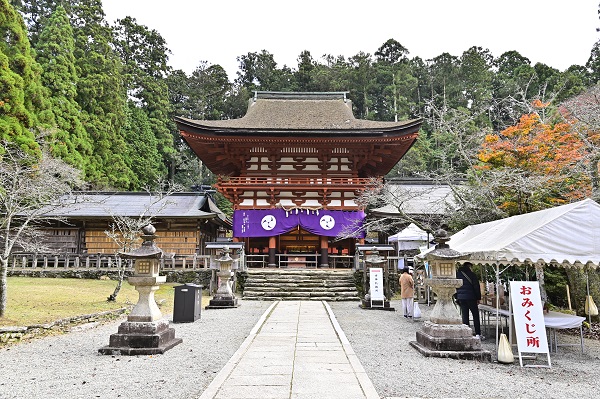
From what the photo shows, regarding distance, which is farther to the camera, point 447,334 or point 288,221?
point 288,221

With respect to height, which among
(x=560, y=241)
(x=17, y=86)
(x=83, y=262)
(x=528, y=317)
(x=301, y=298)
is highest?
(x=17, y=86)

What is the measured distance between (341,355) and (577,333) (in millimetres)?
6199

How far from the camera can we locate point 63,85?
25.9m

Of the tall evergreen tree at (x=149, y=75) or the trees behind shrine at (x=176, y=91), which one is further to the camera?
the tall evergreen tree at (x=149, y=75)

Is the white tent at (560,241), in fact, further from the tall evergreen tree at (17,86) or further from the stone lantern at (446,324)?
the tall evergreen tree at (17,86)

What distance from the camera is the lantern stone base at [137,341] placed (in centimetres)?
643

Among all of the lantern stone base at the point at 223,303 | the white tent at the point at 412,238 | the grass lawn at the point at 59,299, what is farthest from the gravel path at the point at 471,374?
the white tent at the point at 412,238

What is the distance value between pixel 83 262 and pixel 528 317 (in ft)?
65.7

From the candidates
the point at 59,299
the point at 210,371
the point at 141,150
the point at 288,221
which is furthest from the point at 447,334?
the point at 141,150

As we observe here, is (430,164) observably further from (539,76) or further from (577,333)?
(577,333)

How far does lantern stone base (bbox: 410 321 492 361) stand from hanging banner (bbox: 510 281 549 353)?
0.60 m

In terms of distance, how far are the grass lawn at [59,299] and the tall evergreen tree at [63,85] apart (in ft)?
37.1

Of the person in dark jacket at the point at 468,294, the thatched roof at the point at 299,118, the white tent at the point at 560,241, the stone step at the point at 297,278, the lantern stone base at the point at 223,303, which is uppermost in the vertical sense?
the thatched roof at the point at 299,118

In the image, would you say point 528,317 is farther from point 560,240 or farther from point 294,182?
point 294,182
